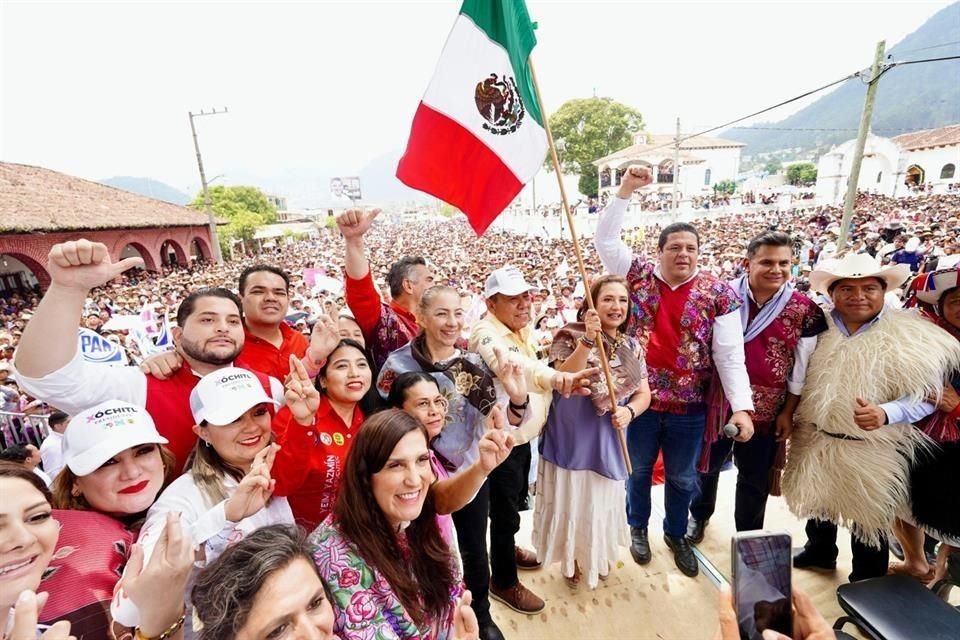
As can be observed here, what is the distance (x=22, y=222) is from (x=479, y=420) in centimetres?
1903

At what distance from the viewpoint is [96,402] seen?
1790 millimetres

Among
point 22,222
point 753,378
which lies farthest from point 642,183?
point 22,222

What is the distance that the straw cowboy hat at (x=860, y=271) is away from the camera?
2.27 metres

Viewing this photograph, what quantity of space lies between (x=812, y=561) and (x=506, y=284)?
8.94 ft

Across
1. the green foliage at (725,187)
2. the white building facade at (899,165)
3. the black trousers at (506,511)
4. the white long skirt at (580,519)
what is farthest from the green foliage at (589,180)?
the black trousers at (506,511)

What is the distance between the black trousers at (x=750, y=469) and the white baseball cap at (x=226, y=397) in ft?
8.94

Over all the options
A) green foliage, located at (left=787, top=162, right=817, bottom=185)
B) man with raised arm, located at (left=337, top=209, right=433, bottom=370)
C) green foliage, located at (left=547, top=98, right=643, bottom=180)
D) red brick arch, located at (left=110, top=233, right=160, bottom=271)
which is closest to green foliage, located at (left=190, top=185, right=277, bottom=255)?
red brick arch, located at (left=110, top=233, right=160, bottom=271)

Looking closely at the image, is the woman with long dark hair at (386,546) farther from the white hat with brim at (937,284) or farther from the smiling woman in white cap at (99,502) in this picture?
the white hat with brim at (937,284)

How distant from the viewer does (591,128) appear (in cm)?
4188

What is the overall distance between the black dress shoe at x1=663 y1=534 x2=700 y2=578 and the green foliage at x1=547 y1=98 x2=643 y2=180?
140ft

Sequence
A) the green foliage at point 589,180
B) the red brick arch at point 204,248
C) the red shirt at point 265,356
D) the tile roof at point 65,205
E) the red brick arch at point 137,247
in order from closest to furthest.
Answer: the red shirt at point 265,356, the tile roof at point 65,205, the red brick arch at point 137,247, the red brick arch at point 204,248, the green foliage at point 589,180

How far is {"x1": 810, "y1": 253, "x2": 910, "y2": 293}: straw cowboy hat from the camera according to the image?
227 centimetres

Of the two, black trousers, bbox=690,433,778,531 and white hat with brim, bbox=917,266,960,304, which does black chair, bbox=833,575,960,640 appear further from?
white hat with brim, bbox=917,266,960,304

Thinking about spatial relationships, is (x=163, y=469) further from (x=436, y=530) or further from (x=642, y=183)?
(x=642, y=183)
